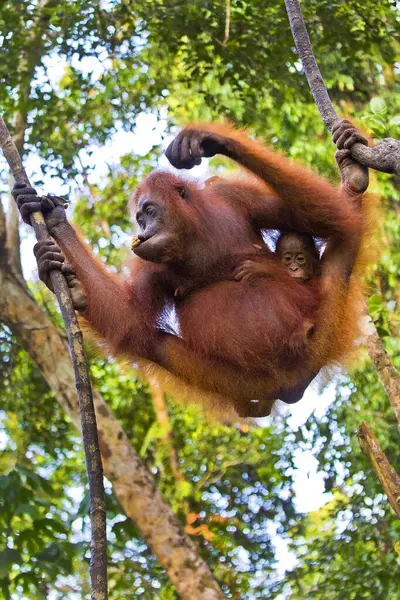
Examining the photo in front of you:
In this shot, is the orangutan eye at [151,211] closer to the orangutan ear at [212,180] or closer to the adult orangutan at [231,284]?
the adult orangutan at [231,284]

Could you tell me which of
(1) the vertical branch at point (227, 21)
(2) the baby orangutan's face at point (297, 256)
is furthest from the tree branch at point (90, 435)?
(1) the vertical branch at point (227, 21)

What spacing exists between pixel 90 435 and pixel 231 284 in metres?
1.28

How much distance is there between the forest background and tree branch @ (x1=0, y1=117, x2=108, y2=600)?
2.44 m

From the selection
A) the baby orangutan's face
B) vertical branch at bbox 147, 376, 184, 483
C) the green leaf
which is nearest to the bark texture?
the green leaf

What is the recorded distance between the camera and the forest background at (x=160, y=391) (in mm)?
6609

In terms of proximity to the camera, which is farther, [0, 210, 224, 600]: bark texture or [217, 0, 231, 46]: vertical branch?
[0, 210, 224, 600]: bark texture

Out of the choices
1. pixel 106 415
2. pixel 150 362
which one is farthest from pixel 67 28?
pixel 150 362

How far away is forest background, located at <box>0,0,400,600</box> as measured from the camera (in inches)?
260

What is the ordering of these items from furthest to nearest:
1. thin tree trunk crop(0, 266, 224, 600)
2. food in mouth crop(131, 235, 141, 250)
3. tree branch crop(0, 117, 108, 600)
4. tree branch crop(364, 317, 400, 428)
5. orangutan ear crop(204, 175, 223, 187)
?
thin tree trunk crop(0, 266, 224, 600) → tree branch crop(364, 317, 400, 428) → orangutan ear crop(204, 175, 223, 187) → food in mouth crop(131, 235, 141, 250) → tree branch crop(0, 117, 108, 600)

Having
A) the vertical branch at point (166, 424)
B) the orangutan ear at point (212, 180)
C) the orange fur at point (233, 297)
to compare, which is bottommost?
the orange fur at point (233, 297)

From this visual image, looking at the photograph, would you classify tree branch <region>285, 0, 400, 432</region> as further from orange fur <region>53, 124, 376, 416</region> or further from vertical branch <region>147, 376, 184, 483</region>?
vertical branch <region>147, 376, 184, 483</region>

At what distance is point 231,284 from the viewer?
3.74 m

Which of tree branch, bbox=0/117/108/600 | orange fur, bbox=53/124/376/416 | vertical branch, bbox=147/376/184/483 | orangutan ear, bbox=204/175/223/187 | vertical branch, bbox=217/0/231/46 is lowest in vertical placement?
tree branch, bbox=0/117/108/600

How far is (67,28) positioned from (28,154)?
43.9 inches
